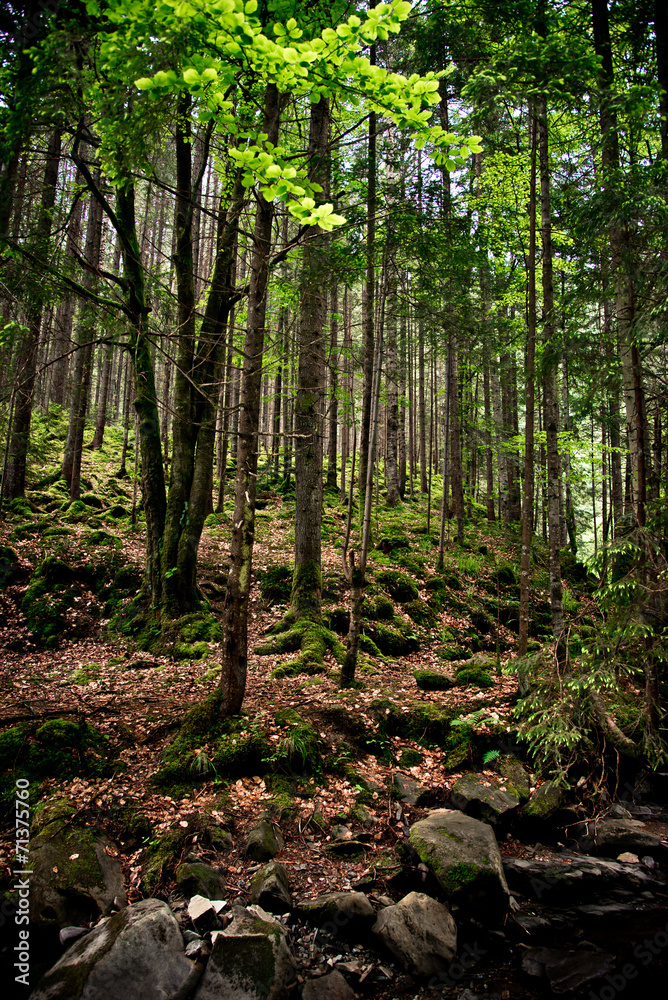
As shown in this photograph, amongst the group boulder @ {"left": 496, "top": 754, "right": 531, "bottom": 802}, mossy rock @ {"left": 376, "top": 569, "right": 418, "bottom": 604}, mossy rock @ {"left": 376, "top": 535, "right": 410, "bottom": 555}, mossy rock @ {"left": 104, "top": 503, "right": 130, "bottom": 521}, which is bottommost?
boulder @ {"left": 496, "top": 754, "right": 531, "bottom": 802}

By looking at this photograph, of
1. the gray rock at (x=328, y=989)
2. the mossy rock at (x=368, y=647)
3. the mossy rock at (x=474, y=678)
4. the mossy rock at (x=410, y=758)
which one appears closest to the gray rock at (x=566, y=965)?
the gray rock at (x=328, y=989)

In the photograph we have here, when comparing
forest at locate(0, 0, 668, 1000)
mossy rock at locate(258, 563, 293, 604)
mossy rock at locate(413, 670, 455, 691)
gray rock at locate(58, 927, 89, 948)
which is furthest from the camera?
mossy rock at locate(258, 563, 293, 604)

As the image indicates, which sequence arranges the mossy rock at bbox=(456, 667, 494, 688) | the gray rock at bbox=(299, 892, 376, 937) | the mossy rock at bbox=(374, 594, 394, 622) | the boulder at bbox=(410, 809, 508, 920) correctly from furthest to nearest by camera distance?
1. the mossy rock at bbox=(374, 594, 394, 622)
2. the mossy rock at bbox=(456, 667, 494, 688)
3. the boulder at bbox=(410, 809, 508, 920)
4. the gray rock at bbox=(299, 892, 376, 937)

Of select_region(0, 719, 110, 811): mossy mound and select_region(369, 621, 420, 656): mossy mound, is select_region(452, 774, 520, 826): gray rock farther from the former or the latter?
select_region(0, 719, 110, 811): mossy mound

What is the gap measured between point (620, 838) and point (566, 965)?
5.97ft

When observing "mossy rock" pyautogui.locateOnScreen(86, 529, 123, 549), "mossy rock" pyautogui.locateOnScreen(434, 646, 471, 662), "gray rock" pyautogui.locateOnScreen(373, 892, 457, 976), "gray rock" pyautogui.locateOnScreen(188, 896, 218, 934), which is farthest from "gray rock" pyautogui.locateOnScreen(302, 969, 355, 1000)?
"mossy rock" pyautogui.locateOnScreen(86, 529, 123, 549)

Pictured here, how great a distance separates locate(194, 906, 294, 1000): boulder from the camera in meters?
3.34

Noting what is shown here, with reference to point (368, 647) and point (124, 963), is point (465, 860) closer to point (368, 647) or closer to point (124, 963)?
point (124, 963)

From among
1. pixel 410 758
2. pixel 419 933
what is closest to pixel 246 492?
pixel 410 758

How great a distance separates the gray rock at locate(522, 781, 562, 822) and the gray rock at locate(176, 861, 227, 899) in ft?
11.0

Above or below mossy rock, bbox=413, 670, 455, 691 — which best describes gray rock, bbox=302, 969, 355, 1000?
below

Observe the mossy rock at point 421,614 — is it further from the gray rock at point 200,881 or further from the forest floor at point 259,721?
the gray rock at point 200,881

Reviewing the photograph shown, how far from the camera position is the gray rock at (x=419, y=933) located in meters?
3.74

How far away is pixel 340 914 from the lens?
157 inches
